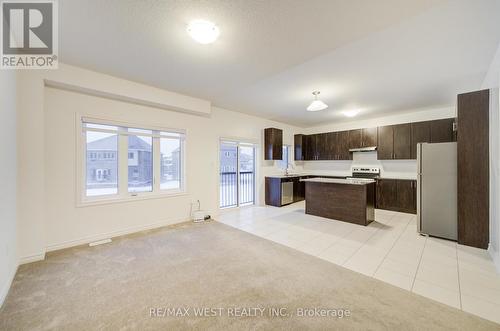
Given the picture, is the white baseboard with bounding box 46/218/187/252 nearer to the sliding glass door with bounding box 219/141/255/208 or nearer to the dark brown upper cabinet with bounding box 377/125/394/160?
the sliding glass door with bounding box 219/141/255/208

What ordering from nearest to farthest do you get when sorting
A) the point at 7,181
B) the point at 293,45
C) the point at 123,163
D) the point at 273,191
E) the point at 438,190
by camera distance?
the point at 7,181
the point at 293,45
the point at 438,190
the point at 123,163
the point at 273,191

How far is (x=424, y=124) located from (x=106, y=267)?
6.85m

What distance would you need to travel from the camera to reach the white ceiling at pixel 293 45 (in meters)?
1.77

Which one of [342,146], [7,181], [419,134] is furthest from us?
[342,146]

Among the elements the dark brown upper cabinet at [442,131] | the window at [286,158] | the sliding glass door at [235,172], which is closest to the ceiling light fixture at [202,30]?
the sliding glass door at [235,172]

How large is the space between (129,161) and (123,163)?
0.11 meters

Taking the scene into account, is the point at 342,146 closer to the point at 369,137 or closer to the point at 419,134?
the point at 369,137

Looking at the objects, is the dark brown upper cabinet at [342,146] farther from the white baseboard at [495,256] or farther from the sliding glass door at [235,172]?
the white baseboard at [495,256]

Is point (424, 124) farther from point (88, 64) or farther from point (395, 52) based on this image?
point (88, 64)

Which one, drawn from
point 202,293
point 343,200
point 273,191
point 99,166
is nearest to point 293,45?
point 202,293

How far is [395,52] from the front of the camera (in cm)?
244

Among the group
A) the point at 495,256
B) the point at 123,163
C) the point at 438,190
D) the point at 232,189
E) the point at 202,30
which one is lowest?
the point at 495,256

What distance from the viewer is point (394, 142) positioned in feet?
17.4

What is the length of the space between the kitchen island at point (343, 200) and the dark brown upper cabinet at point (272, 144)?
5.20ft
